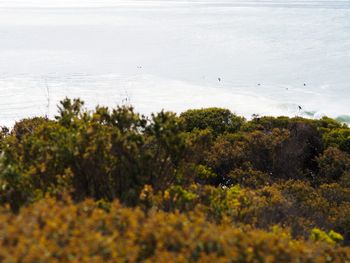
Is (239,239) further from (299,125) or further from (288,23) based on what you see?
(288,23)

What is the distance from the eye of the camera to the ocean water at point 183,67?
3372 cm

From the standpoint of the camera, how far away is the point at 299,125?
75.6 feet

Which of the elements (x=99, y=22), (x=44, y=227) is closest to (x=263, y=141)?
(x=44, y=227)

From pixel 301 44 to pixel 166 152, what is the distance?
4664cm

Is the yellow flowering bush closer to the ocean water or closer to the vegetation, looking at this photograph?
the vegetation

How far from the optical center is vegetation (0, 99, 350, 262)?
581 cm

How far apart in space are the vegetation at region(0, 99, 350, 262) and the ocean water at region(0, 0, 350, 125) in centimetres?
1351

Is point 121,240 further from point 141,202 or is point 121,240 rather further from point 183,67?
point 183,67

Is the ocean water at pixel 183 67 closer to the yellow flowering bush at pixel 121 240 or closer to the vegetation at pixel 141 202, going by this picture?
the vegetation at pixel 141 202

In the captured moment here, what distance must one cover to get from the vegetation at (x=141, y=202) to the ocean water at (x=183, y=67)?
532 inches

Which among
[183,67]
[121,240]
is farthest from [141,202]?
[183,67]

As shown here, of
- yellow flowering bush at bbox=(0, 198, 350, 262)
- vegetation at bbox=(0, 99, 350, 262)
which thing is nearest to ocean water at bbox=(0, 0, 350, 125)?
vegetation at bbox=(0, 99, 350, 262)

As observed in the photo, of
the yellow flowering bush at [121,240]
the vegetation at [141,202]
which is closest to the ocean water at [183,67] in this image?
the vegetation at [141,202]

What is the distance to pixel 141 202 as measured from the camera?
887 cm
